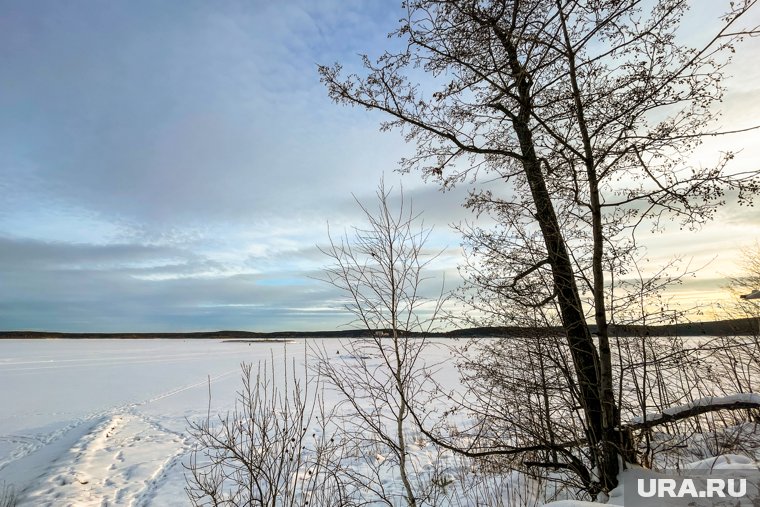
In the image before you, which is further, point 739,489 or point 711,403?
point 711,403

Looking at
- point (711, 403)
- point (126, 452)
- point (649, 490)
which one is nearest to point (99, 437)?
point (126, 452)

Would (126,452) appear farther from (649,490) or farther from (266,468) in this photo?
(649,490)

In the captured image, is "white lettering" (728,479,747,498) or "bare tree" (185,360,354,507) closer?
"white lettering" (728,479,747,498)

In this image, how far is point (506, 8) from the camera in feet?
13.9

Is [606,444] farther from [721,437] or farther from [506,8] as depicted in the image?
[506,8]

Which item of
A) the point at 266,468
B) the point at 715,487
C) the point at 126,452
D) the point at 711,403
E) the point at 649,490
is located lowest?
the point at 126,452

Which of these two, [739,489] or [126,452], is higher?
[739,489]

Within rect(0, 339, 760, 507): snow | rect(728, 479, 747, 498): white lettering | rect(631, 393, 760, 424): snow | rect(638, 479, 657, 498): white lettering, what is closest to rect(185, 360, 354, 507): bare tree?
rect(0, 339, 760, 507): snow

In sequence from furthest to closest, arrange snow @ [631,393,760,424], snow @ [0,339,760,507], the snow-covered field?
the snow-covered field, snow @ [0,339,760,507], snow @ [631,393,760,424]

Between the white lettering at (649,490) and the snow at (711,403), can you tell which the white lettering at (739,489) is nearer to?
the white lettering at (649,490)

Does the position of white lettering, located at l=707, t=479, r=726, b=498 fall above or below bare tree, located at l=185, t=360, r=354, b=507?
above

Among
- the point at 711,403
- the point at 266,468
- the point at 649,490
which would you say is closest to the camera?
the point at 649,490

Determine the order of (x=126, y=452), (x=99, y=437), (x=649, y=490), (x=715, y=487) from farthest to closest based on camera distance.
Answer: (x=99, y=437), (x=126, y=452), (x=649, y=490), (x=715, y=487)

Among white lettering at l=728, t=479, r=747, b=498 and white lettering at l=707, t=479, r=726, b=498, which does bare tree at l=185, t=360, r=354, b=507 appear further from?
white lettering at l=728, t=479, r=747, b=498
